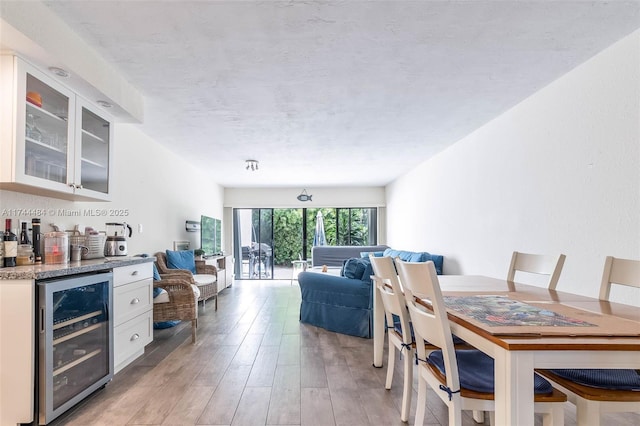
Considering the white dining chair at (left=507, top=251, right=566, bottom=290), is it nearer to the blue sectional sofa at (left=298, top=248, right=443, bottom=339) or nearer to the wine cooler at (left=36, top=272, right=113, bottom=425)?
the blue sectional sofa at (left=298, top=248, right=443, bottom=339)

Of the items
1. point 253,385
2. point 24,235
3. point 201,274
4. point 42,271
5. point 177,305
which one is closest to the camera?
point 42,271

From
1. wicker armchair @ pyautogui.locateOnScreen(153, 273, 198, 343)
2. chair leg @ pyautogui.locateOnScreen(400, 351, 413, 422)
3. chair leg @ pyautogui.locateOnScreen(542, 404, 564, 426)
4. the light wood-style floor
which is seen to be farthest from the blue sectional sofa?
chair leg @ pyautogui.locateOnScreen(542, 404, 564, 426)

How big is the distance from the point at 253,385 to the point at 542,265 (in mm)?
2228

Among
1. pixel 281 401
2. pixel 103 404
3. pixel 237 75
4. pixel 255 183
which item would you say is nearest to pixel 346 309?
pixel 281 401

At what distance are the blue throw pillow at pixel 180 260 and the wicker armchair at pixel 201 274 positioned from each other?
0.06m

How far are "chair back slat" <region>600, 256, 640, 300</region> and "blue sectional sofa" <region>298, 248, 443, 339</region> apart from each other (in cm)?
223

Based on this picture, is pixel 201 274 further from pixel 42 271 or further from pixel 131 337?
pixel 42 271

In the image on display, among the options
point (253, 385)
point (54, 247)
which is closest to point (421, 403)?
point (253, 385)

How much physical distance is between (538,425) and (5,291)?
3192mm

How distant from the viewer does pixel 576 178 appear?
257 cm

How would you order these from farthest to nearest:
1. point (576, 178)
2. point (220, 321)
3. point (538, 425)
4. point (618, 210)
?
point (220, 321) < point (576, 178) < point (618, 210) < point (538, 425)

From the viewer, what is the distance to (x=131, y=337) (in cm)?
277

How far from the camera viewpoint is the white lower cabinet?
2559 mm

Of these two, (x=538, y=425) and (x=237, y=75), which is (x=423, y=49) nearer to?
(x=237, y=75)
